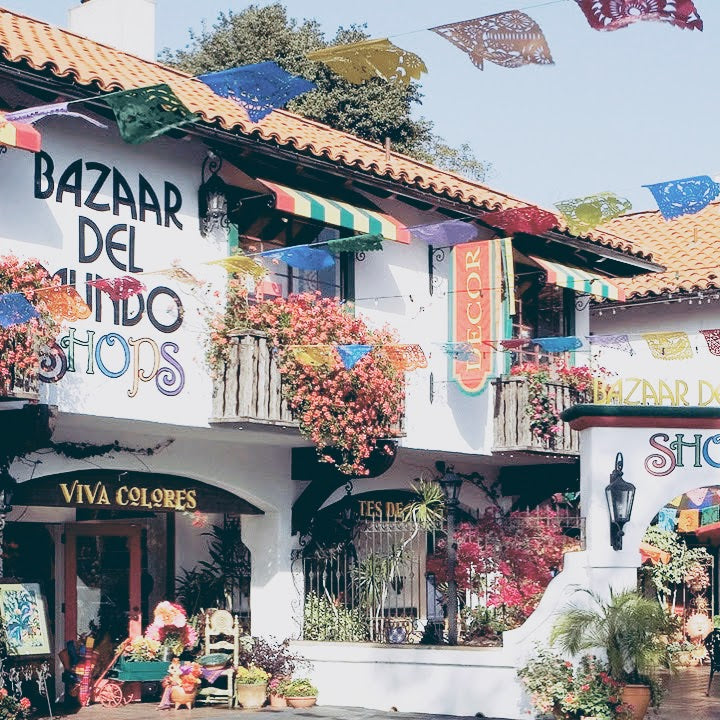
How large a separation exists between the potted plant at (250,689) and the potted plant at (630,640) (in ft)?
13.1

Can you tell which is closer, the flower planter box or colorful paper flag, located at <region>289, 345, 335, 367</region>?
colorful paper flag, located at <region>289, 345, 335, 367</region>

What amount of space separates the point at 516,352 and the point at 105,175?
A: 7.73m

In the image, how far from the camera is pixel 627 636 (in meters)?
15.9

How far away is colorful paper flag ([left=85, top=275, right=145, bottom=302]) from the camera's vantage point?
15303mm

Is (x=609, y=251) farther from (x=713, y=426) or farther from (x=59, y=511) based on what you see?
(x=59, y=511)

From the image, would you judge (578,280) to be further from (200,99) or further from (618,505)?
(200,99)

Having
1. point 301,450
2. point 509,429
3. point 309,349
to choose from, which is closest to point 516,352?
point 509,429

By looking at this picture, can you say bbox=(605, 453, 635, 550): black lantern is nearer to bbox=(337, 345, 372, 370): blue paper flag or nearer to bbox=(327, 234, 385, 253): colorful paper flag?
bbox=(337, 345, 372, 370): blue paper flag

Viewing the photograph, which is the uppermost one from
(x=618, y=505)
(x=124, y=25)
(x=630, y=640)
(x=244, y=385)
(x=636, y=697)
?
→ (x=124, y=25)

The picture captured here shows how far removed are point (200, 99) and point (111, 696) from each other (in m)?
7.20

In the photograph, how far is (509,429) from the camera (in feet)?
70.6

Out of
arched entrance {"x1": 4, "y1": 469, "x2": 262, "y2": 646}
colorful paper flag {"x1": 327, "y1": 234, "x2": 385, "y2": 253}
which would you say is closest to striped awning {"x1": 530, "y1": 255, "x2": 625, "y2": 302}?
arched entrance {"x1": 4, "y1": 469, "x2": 262, "y2": 646}

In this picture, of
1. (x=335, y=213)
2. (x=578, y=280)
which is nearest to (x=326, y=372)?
(x=335, y=213)

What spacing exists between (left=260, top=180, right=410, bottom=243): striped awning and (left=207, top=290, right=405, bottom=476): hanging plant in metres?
0.96
